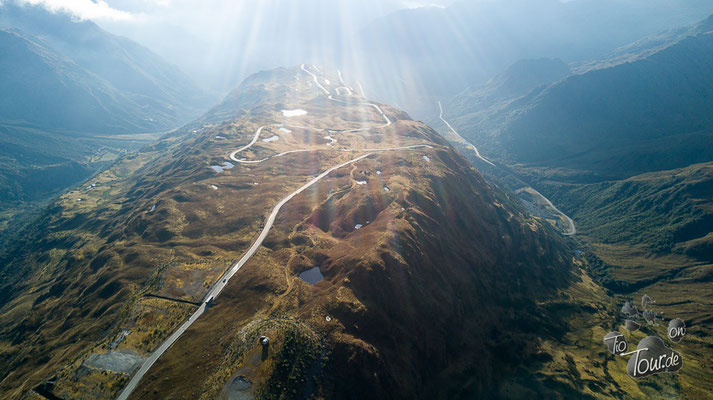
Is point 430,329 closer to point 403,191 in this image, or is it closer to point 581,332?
point 403,191

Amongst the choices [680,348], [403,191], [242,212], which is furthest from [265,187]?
[680,348]

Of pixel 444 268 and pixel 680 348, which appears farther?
pixel 680 348

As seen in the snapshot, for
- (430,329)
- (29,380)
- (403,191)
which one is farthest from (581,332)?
(29,380)

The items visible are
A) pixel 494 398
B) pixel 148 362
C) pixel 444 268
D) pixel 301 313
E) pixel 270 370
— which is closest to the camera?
pixel 270 370

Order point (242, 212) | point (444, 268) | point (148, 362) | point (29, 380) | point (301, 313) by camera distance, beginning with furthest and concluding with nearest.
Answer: point (242, 212)
point (444, 268)
point (301, 313)
point (29, 380)
point (148, 362)

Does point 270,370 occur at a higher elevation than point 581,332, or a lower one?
higher

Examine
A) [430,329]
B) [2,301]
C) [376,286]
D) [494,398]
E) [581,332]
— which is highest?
[376,286]
